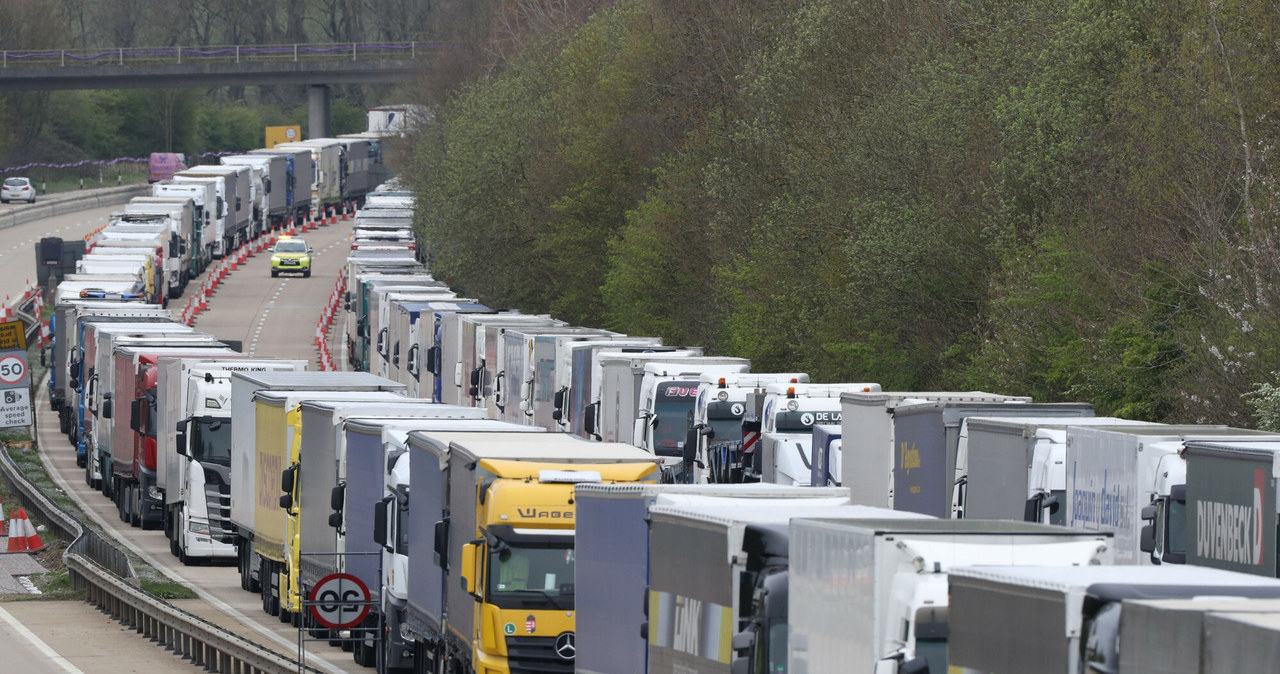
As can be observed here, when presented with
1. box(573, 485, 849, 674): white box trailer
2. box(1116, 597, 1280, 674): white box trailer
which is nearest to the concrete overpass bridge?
box(573, 485, 849, 674): white box trailer

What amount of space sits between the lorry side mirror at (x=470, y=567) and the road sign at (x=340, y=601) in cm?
454

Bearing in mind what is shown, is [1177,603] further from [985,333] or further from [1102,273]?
[985,333]

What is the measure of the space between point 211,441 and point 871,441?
42.6ft

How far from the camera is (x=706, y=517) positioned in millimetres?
12586

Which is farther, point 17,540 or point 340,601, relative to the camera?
point 17,540

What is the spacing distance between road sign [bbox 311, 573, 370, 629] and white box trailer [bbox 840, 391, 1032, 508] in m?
5.11

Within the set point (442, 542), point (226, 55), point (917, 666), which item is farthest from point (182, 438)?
point (226, 55)

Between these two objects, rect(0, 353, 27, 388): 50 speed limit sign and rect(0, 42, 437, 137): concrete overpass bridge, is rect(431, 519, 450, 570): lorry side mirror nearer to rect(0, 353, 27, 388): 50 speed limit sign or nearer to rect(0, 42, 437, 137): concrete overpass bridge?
rect(0, 353, 27, 388): 50 speed limit sign

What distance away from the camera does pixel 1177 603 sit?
777cm

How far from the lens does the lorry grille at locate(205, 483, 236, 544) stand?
31.3 meters

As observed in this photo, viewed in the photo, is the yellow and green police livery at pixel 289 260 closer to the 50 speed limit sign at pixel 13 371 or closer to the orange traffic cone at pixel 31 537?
the 50 speed limit sign at pixel 13 371

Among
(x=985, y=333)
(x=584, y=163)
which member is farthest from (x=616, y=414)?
(x=584, y=163)

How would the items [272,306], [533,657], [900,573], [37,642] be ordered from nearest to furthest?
[900,573] → [533,657] → [37,642] → [272,306]

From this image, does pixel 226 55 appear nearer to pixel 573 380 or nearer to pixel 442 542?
pixel 573 380
